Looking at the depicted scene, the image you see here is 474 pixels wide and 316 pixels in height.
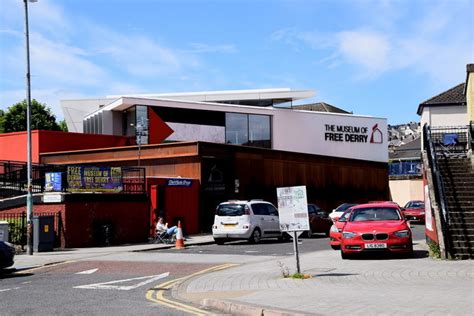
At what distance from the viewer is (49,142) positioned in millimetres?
39844

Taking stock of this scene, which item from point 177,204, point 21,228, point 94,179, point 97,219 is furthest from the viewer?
point 177,204

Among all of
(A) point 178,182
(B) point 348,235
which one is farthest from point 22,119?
(B) point 348,235

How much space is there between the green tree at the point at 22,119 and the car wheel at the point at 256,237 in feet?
139

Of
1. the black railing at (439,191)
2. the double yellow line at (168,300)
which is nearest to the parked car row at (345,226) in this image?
the black railing at (439,191)

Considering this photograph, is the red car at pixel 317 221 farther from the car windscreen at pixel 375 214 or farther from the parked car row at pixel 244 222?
the car windscreen at pixel 375 214

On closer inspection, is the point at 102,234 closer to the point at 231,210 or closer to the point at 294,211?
the point at 231,210

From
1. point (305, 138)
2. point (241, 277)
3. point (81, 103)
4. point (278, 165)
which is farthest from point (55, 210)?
point (81, 103)

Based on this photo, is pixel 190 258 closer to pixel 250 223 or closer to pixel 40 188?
pixel 250 223

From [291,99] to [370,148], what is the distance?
880cm

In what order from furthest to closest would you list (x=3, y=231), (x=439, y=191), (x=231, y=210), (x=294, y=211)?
(x=231, y=210) < (x=3, y=231) < (x=439, y=191) < (x=294, y=211)

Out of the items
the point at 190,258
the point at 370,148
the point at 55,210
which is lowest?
the point at 190,258

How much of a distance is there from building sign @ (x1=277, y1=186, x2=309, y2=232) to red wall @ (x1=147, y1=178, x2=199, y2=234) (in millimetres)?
16307

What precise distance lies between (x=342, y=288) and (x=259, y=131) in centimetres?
3500

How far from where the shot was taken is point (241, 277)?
549 inches
